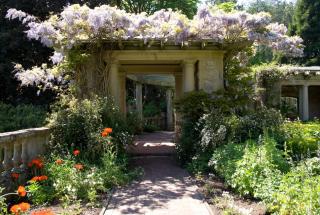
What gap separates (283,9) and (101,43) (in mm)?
44595

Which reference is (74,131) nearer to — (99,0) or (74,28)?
(74,28)

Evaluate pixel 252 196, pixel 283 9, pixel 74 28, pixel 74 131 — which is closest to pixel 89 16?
pixel 74 28

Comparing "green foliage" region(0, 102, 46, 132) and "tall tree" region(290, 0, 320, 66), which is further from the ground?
"tall tree" region(290, 0, 320, 66)

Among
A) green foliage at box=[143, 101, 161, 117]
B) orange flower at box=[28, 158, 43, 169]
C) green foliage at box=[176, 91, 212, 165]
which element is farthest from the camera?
green foliage at box=[143, 101, 161, 117]

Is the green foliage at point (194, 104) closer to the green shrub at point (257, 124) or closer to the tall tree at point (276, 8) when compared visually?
the green shrub at point (257, 124)

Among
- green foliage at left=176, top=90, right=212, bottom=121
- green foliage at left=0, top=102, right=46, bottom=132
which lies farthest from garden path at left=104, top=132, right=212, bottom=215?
green foliage at left=0, top=102, right=46, bottom=132

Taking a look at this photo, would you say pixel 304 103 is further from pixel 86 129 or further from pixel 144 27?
pixel 86 129

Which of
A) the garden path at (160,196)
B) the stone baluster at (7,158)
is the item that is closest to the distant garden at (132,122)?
the stone baluster at (7,158)

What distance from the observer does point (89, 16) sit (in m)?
9.48

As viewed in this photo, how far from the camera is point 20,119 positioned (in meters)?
11.4

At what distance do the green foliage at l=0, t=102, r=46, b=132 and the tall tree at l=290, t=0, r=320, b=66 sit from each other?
21254mm

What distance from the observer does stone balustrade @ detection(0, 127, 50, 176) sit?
659cm

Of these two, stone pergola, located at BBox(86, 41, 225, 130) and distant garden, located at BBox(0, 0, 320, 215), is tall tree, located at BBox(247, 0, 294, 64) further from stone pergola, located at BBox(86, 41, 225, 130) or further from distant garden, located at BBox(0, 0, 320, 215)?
stone pergola, located at BBox(86, 41, 225, 130)

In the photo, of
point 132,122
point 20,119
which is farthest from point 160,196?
point 20,119
